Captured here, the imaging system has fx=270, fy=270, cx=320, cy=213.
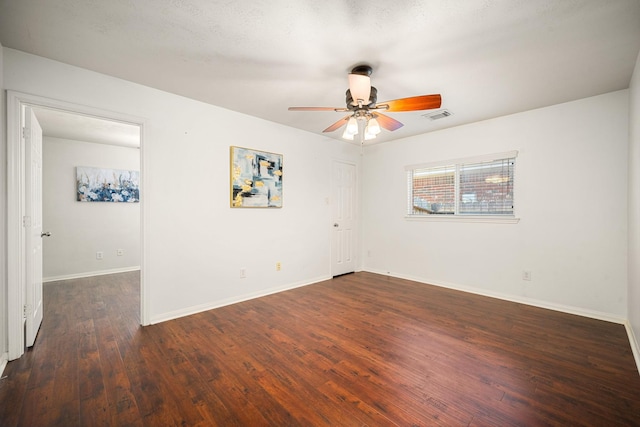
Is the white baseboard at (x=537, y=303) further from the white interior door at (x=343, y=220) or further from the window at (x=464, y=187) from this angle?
the white interior door at (x=343, y=220)

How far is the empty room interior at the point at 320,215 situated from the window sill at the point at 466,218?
0.03 meters

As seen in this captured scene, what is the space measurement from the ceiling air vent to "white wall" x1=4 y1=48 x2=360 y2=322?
190 cm

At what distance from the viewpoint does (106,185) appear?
17.0ft

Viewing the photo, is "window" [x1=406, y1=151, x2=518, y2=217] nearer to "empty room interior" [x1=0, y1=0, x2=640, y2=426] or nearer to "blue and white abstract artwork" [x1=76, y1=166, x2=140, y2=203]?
"empty room interior" [x1=0, y1=0, x2=640, y2=426]

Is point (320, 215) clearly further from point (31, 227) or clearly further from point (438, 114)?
point (31, 227)

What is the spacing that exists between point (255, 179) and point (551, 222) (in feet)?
12.5

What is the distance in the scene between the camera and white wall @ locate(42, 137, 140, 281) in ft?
15.3

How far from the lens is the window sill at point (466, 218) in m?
3.64

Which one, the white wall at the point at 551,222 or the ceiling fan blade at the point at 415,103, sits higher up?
the ceiling fan blade at the point at 415,103

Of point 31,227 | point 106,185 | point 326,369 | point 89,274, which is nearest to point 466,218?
point 326,369

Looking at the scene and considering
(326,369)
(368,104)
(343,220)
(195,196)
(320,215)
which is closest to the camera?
(326,369)

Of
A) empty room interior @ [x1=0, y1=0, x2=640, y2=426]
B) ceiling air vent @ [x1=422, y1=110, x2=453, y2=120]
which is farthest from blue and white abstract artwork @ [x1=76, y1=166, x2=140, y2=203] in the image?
ceiling air vent @ [x1=422, y1=110, x2=453, y2=120]

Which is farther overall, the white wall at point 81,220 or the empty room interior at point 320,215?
the white wall at point 81,220

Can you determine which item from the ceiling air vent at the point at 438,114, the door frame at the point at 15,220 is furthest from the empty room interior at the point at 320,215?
the ceiling air vent at the point at 438,114
